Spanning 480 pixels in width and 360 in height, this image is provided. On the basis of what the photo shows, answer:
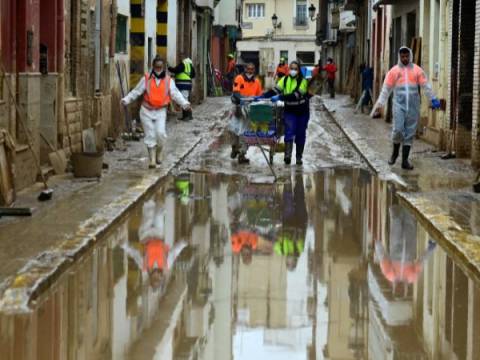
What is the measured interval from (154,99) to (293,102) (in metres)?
2.61

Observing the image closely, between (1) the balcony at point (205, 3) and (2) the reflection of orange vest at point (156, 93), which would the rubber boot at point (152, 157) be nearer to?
(2) the reflection of orange vest at point (156, 93)

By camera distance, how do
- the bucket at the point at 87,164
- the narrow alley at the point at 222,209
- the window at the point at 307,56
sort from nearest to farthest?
the narrow alley at the point at 222,209 < the bucket at the point at 87,164 < the window at the point at 307,56

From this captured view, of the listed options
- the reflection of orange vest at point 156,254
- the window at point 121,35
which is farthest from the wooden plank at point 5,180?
the window at point 121,35

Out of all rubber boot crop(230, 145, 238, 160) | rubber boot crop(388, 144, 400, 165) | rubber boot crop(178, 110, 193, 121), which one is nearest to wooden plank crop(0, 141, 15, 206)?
rubber boot crop(388, 144, 400, 165)

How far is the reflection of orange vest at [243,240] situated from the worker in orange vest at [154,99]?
20.7ft

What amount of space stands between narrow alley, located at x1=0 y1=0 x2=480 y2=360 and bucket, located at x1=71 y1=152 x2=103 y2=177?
0.09ft

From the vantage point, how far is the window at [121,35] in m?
25.0

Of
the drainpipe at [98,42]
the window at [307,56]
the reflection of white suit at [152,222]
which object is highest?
the window at [307,56]

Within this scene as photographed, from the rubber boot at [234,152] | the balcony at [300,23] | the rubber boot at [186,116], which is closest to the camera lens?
the rubber boot at [234,152]

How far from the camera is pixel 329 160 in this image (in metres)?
20.9

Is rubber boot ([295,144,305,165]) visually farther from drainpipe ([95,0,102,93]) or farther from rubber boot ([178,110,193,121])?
rubber boot ([178,110,193,121])

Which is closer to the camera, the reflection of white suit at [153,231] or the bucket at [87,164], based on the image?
the reflection of white suit at [153,231]

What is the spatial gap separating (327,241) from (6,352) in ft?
16.3

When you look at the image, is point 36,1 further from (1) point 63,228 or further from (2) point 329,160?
(2) point 329,160
